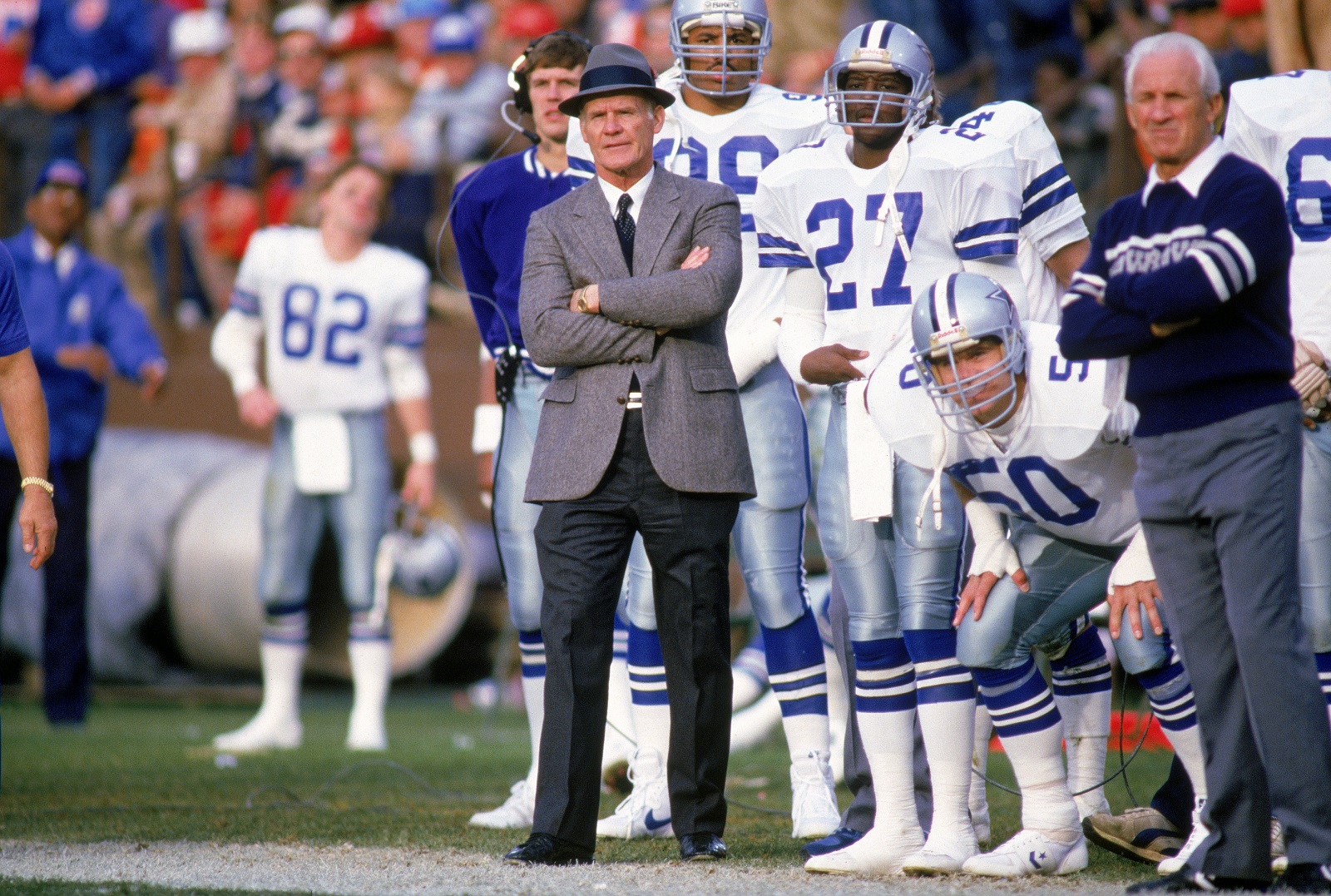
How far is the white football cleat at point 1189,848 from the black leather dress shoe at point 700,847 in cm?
103

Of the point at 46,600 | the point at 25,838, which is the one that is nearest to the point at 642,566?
the point at 25,838

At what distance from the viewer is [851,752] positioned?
4.59 m

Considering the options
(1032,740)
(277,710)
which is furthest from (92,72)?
(1032,740)

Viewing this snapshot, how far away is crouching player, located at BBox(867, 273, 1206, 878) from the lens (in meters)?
3.72

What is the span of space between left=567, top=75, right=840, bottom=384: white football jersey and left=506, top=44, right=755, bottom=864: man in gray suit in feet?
2.01

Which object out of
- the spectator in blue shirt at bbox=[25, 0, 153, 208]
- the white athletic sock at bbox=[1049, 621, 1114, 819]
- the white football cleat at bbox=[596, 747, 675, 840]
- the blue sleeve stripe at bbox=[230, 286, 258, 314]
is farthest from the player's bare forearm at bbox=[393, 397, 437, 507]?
the spectator in blue shirt at bbox=[25, 0, 153, 208]

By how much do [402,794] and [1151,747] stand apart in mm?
2998

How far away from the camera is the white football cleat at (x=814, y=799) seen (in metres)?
4.57

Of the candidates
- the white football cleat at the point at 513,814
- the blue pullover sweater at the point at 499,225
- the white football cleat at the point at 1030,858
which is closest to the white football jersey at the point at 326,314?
the blue pullover sweater at the point at 499,225

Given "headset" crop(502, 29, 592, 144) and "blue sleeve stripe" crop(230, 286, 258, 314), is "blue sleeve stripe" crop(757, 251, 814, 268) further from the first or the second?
"blue sleeve stripe" crop(230, 286, 258, 314)

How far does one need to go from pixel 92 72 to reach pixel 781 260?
28.5 feet

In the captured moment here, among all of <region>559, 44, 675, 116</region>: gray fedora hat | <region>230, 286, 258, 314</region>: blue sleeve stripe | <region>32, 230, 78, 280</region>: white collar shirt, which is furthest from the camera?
<region>32, 230, 78, 280</region>: white collar shirt

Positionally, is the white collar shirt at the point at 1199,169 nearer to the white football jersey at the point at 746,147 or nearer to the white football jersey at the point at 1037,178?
A: the white football jersey at the point at 1037,178

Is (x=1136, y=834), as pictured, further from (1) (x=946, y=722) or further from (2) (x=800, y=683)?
(2) (x=800, y=683)
